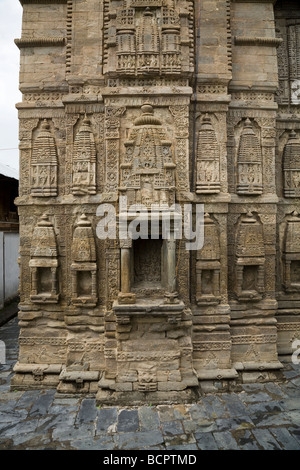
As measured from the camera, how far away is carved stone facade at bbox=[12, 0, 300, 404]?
6.16 m

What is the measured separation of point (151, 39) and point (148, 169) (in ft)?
9.59

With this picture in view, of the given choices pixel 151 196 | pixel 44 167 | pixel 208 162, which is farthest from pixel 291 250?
pixel 44 167

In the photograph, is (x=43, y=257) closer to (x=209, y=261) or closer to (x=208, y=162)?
(x=209, y=261)

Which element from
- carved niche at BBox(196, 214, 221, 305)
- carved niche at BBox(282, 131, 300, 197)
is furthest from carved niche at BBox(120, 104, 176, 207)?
carved niche at BBox(282, 131, 300, 197)

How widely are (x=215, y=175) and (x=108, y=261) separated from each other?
122 inches

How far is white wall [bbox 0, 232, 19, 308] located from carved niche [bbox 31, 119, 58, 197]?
6604 millimetres

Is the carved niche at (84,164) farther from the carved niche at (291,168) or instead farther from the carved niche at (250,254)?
the carved niche at (291,168)

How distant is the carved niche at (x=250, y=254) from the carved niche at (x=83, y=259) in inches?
132

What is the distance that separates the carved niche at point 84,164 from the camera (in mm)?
6684

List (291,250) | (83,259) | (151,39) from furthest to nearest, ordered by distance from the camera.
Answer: (291,250) < (83,259) < (151,39)

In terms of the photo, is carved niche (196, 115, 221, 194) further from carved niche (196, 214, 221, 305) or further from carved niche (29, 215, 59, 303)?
carved niche (29, 215, 59, 303)

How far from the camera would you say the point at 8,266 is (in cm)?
1302
